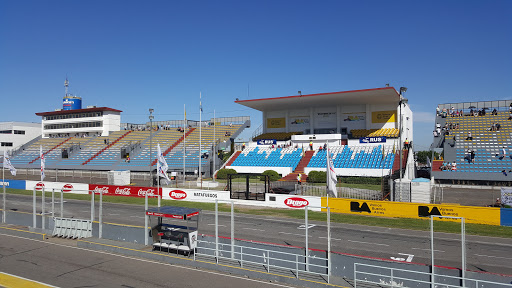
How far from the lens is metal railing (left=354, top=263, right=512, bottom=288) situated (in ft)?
37.3

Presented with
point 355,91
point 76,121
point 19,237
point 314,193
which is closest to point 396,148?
point 355,91

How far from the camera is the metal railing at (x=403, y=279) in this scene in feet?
37.3

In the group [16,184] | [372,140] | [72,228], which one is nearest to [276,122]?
[372,140]

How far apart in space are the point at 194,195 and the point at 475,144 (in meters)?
34.7

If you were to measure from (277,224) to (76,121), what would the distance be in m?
68.1

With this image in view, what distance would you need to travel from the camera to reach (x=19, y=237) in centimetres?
2105

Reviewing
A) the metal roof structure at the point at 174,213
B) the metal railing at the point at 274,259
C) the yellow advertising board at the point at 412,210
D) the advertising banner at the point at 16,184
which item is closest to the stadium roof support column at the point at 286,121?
the yellow advertising board at the point at 412,210

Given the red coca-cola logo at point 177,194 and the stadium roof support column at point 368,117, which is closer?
the red coca-cola logo at point 177,194

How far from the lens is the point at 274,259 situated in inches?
Result: 561

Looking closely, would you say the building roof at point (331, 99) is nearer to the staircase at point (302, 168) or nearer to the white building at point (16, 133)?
the staircase at point (302, 168)

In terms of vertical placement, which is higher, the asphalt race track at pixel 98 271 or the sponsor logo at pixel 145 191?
the sponsor logo at pixel 145 191

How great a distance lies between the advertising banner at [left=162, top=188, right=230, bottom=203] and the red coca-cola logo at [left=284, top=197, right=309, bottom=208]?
589 centimetres

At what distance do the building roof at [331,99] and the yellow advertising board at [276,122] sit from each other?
2509mm

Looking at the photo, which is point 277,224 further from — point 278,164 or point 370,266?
point 278,164
